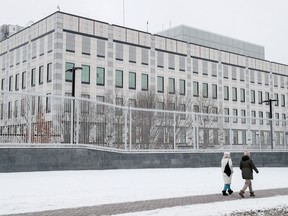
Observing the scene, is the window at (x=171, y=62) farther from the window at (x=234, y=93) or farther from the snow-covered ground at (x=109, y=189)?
the snow-covered ground at (x=109, y=189)

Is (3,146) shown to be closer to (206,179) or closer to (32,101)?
(32,101)

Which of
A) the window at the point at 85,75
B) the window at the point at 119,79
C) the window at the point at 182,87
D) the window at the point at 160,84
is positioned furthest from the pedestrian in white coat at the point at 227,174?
the window at the point at 182,87

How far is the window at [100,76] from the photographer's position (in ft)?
177

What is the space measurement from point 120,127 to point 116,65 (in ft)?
116

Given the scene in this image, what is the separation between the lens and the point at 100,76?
178ft

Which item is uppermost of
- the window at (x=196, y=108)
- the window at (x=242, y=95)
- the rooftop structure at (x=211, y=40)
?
the rooftop structure at (x=211, y=40)

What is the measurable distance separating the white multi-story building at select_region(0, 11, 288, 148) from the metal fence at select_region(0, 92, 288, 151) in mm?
23807

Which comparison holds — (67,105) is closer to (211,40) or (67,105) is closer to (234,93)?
(234,93)

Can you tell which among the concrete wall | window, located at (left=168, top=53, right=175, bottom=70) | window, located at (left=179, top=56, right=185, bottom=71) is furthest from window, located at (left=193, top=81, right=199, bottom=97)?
the concrete wall

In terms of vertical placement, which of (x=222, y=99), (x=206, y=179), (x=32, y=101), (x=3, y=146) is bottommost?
(x=206, y=179)

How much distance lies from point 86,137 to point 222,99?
2065 inches

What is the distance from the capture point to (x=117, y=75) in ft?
184

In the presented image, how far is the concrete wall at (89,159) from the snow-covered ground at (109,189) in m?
0.58

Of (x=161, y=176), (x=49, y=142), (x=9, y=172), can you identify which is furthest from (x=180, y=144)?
(x=9, y=172)
